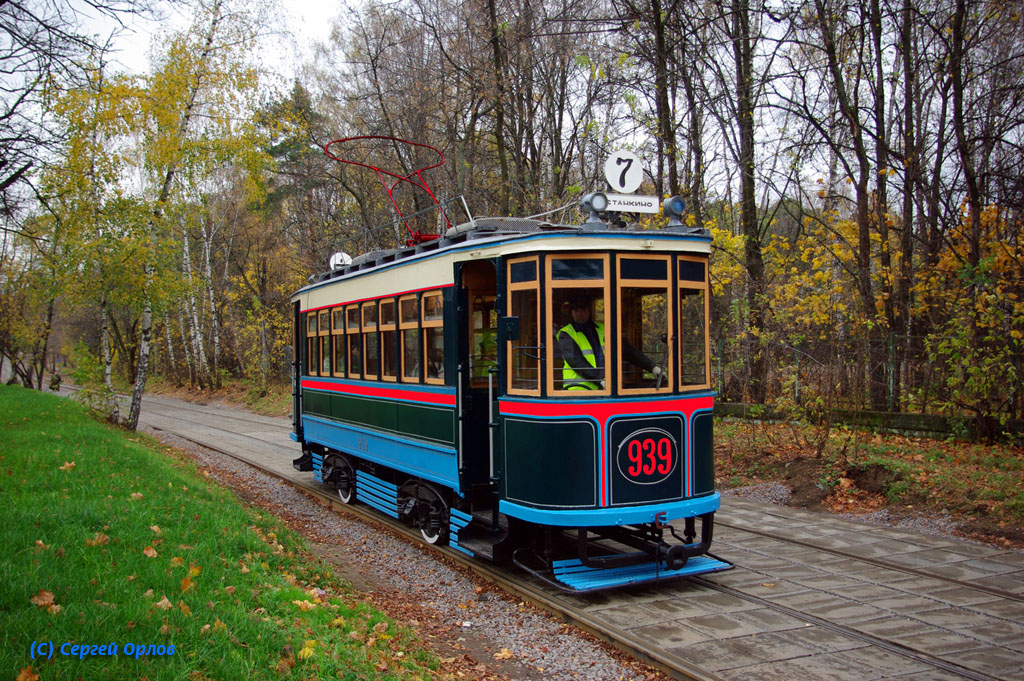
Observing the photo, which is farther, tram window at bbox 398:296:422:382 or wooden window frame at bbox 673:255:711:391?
tram window at bbox 398:296:422:382

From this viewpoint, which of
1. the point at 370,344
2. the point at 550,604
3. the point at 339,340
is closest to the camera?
the point at 550,604

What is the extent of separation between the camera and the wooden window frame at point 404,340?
8.47 metres

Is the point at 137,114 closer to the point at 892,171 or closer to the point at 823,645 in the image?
the point at 892,171

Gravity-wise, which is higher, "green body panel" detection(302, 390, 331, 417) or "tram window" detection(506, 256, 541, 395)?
"tram window" detection(506, 256, 541, 395)

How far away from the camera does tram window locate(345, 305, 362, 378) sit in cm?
1028

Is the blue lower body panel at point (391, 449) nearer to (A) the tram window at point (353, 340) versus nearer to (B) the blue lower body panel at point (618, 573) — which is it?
(A) the tram window at point (353, 340)

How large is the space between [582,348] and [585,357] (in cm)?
8

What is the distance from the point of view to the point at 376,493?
10125 millimetres

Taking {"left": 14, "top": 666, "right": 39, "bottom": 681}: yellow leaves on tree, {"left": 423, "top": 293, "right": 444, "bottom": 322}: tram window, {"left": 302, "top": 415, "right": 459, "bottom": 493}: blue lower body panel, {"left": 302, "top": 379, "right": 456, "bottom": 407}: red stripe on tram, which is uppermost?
{"left": 423, "top": 293, "right": 444, "bottom": 322}: tram window

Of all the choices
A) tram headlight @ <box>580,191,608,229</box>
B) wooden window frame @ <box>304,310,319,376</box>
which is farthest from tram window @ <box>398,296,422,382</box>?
wooden window frame @ <box>304,310,319,376</box>

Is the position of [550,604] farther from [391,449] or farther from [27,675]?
[27,675]

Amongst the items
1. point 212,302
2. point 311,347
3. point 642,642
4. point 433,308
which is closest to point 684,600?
point 642,642

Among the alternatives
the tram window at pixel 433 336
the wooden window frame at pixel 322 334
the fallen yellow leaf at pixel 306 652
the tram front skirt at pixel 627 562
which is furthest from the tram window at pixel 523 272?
the wooden window frame at pixel 322 334

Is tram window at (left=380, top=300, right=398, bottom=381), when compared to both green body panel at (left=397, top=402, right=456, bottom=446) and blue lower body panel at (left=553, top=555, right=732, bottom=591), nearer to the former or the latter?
green body panel at (left=397, top=402, right=456, bottom=446)
